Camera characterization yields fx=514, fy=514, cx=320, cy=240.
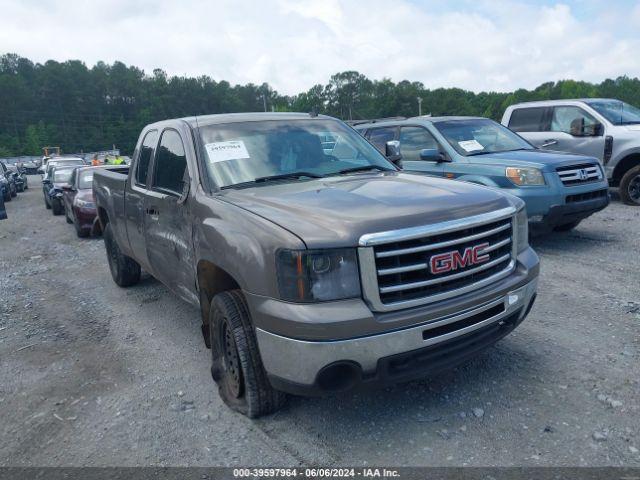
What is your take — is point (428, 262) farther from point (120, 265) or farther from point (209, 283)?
point (120, 265)

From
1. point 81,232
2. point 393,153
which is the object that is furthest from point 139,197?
point 81,232

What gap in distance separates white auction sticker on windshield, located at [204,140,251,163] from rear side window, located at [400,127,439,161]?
4.45 metres

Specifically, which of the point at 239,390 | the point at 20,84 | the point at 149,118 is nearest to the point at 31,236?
the point at 239,390

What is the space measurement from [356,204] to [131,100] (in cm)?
11573

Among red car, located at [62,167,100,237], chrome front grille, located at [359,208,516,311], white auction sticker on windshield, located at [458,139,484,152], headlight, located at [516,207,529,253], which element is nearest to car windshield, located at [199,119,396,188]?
headlight, located at [516,207,529,253]

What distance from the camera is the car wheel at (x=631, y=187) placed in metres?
9.66

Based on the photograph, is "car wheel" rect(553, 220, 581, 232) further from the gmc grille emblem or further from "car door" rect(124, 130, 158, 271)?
"car door" rect(124, 130, 158, 271)

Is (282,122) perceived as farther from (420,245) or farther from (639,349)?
(639,349)

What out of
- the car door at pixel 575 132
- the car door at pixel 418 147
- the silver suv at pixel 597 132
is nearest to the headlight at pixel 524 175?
the car door at pixel 418 147

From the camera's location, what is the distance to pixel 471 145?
750cm

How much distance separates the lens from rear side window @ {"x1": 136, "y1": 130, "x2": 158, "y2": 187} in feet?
15.7

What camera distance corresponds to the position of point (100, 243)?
399 inches

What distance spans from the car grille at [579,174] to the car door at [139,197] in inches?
197

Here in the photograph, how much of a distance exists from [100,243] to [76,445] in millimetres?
7691
